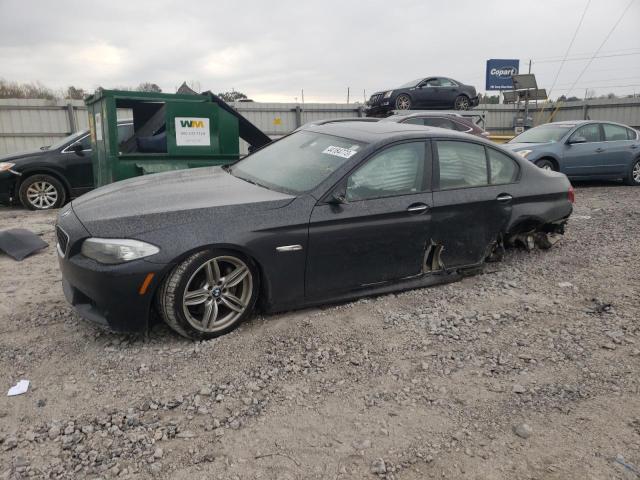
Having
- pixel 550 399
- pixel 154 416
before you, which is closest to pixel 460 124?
pixel 550 399

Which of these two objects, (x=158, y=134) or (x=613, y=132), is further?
(x=613, y=132)

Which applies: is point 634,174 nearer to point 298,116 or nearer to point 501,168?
point 501,168

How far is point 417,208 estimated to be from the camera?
167 inches

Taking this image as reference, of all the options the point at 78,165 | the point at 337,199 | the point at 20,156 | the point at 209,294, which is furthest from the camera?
the point at 78,165

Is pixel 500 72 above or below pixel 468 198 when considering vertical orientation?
above

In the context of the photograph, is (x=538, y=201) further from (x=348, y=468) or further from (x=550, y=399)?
(x=348, y=468)

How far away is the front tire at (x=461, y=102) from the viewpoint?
18217 millimetres

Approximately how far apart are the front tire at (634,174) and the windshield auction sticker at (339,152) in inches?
389

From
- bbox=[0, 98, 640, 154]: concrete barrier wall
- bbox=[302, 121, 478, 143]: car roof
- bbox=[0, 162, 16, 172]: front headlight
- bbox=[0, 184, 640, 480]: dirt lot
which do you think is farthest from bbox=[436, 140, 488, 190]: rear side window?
bbox=[0, 162, 16, 172]: front headlight

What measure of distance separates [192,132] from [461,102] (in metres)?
13.3

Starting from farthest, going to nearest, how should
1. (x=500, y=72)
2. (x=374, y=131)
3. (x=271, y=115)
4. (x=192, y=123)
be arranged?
(x=500, y=72)
(x=271, y=115)
(x=192, y=123)
(x=374, y=131)

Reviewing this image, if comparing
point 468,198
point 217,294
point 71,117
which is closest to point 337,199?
point 217,294

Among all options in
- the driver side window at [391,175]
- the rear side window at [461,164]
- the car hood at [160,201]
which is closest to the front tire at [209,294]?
the car hood at [160,201]

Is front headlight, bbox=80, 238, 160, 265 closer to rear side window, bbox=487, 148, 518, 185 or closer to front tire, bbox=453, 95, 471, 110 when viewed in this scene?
rear side window, bbox=487, 148, 518, 185
